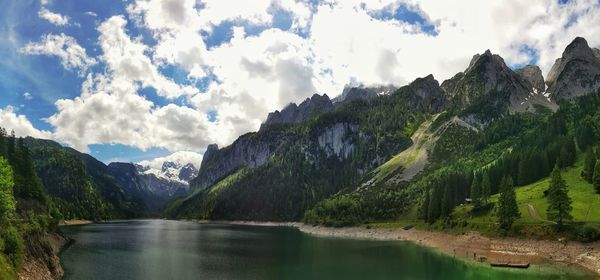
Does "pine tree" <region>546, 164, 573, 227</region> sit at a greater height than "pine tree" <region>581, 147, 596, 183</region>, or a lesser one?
lesser

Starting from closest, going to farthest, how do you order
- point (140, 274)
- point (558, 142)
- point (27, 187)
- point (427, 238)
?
point (140, 274), point (27, 187), point (427, 238), point (558, 142)

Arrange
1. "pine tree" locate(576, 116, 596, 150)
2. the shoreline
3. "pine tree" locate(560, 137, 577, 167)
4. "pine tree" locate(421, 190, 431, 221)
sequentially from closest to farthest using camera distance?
1. the shoreline
2. "pine tree" locate(560, 137, 577, 167)
3. "pine tree" locate(421, 190, 431, 221)
4. "pine tree" locate(576, 116, 596, 150)

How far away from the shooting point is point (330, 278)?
84.3m

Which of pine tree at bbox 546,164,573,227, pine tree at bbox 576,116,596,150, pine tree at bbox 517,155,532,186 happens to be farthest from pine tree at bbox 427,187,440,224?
pine tree at bbox 576,116,596,150

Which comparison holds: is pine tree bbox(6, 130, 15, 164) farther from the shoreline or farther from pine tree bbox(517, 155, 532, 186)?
pine tree bbox(517, 155, 532, 186)

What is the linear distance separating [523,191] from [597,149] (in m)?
29.9

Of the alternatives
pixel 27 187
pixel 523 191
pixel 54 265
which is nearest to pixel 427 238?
pixel 523 191

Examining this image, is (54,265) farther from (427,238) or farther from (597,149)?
(597,149)

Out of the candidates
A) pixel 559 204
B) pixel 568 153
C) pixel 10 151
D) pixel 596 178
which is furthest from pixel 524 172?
pixel 10 151

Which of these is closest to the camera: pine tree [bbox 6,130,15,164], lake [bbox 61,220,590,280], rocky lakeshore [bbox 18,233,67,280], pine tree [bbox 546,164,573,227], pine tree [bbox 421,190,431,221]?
rocky lakeshore [bbox 18,233,67,280]

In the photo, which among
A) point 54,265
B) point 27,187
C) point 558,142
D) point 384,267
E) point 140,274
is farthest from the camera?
point 558,142

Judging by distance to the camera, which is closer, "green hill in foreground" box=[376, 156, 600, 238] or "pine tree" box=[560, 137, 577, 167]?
"green hill in foreground" box=[376, 156, 600, 238]

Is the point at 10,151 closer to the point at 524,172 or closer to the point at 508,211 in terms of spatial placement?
the point at 508,211

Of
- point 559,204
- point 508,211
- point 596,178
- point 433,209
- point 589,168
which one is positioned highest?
point 589,168
